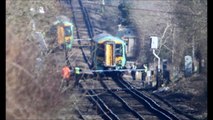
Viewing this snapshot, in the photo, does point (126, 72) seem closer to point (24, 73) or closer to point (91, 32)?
point (91, 32)

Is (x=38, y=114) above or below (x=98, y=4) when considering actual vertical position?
below

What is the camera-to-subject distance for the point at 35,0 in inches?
591

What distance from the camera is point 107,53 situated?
2238cm

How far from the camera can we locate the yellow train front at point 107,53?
2239 centimetres

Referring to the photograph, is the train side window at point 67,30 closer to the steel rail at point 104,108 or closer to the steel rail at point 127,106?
the steel rail at point 127,106

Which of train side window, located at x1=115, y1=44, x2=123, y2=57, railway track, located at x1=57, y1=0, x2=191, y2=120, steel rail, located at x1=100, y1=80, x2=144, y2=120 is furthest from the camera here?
train side window, located at x1=115, y1=44, x2=123, y2=57

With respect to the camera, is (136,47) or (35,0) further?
(136,47)

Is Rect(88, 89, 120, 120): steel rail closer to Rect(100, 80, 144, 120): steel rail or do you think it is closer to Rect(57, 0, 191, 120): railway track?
Rect(57, 0, 191, 120): railway track

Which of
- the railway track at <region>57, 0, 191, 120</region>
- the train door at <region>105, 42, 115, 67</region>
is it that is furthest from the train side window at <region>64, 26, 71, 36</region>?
the railway track at <region>57, 0, 191, 120</region>

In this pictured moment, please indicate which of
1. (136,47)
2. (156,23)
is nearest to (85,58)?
(136,47)

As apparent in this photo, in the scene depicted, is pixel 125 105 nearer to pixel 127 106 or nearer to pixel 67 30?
pixel 127 106

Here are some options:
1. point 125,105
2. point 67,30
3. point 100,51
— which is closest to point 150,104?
point 125,105

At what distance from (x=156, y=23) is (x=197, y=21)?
950 cm

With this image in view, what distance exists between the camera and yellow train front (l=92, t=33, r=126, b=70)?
2239 centimetres
